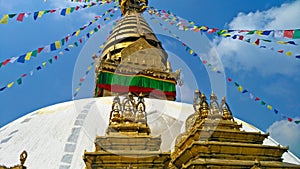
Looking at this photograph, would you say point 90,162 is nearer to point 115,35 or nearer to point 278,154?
point 278,154

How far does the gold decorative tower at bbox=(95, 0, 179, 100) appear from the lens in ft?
57.7

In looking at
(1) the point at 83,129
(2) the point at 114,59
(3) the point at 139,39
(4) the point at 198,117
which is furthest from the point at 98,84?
(4) the point at 198,117

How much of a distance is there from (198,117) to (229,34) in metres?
2.62

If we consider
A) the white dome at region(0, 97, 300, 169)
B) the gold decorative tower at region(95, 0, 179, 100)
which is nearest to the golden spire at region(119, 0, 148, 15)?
the gold decorative tower at region(95, 0, 179, 100)

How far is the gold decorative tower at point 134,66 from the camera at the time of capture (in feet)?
57.7

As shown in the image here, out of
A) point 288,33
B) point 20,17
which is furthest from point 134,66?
point 288,33

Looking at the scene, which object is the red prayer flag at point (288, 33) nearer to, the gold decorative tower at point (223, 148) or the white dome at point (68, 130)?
the gold decorative tower at point (223, 148)

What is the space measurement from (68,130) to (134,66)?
7701mm

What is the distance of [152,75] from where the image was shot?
1816 cm

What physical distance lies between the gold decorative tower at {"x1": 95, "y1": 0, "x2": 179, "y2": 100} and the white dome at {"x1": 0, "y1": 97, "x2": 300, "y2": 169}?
8.99 feet

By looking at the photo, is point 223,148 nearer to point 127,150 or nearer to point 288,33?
point 127,150

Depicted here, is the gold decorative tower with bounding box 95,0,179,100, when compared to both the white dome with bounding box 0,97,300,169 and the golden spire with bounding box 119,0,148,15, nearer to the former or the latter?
the golden spire with bounding box 119,0,148,15

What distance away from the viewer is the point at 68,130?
1160 centimetres

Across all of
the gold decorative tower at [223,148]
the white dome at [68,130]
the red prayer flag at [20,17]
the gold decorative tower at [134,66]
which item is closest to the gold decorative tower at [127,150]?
the gold decorative tower at [223,148]
